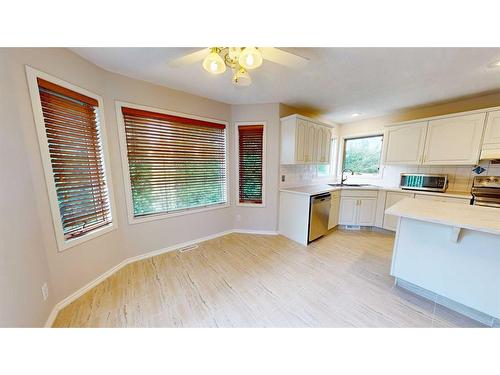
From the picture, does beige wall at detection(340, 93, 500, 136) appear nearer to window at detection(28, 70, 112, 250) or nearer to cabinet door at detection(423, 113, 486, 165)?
cabinet door at detection(423, 113, 486, 165)

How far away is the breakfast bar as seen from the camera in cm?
128

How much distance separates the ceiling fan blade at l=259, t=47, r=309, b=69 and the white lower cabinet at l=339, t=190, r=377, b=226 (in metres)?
2.74

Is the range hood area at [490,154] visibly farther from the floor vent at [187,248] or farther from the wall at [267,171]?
the floor vent at [187,248]

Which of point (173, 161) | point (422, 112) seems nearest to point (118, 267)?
point (173, 161)

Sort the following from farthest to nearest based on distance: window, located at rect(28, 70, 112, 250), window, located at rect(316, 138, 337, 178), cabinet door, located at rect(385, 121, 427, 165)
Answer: window, located at rect(316, 138, 337, 178) < cabinet door, located at rect(385, 121, 427, 165) < window, located at rect(28, 70, 112, 250)

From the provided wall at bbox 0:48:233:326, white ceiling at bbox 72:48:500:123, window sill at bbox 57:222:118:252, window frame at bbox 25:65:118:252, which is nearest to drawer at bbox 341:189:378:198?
white ceiling at bbox 72:48:500:123

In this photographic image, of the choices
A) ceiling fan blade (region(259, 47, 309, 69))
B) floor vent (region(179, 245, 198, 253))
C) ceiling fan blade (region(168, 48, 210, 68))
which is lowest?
floor vent (region(179, 245, 198, 253))

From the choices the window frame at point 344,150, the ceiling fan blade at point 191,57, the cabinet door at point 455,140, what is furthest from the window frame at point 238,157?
the cabinet door at point 455,140

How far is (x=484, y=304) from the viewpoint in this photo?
1312mm

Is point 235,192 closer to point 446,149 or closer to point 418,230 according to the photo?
point 418,230

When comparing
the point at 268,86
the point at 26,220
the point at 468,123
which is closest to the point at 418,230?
the point at 468,123

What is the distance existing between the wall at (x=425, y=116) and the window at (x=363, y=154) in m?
0.14

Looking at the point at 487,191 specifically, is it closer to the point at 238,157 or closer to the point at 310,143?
the point at 310,143

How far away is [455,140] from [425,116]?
2.22ft
